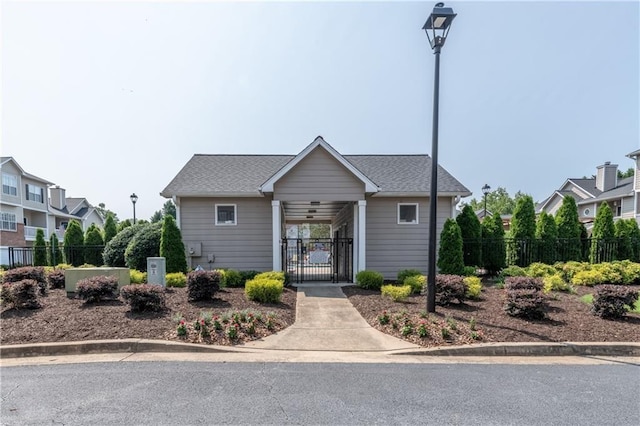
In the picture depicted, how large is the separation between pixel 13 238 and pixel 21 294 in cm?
2551

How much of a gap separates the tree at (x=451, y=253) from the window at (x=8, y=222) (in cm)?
3117

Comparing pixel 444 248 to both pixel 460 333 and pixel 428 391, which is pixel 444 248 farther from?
pixel 428 391

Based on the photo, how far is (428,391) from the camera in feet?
11.9

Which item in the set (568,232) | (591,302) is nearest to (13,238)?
(591,302)

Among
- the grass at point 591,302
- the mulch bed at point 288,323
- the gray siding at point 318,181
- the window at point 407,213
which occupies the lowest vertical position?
the grass at point 591,302

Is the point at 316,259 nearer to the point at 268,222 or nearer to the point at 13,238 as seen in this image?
the point at 268,222

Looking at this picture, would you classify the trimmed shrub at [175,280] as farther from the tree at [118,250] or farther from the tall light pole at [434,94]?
the tall light pole at [434,94]

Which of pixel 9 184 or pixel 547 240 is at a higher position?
pixel 9 184

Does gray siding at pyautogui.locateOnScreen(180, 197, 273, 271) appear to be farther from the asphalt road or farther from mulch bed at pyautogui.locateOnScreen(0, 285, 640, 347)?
the asphalt road

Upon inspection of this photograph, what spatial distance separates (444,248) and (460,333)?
5.06 m

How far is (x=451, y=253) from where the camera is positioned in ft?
32.7

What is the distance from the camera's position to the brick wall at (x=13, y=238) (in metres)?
22.9

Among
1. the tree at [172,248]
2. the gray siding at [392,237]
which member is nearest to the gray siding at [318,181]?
the gray siding at [392,237]

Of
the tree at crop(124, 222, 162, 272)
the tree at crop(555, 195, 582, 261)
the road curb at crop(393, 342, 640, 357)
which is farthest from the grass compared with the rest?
the tree at crop(124, 222, 162, 272)
